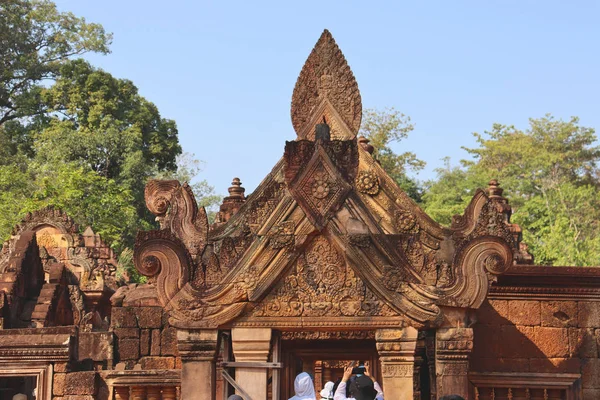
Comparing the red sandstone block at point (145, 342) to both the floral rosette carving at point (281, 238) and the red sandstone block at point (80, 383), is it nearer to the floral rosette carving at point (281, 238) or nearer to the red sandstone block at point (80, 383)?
the red sandstone block at point (80, 383)

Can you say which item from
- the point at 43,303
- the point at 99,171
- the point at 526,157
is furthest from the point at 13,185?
the point at 526,157

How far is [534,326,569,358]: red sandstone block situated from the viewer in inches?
529

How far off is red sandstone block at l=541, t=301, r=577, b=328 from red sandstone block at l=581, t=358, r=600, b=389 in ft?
1.59

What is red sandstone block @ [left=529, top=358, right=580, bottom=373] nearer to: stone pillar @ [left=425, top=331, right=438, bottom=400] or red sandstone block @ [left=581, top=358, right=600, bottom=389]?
red sandstone block @ [left=581, top=358, right=600, bottom=389]

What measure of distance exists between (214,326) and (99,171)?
30.2 m

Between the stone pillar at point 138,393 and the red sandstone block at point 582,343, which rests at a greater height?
the red sandstone block at point 582,343

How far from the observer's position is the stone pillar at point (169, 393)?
12.6 m

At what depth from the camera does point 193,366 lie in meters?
11.3

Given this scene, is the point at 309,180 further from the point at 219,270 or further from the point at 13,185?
the point at 13,185

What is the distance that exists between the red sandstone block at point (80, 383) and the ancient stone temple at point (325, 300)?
0.08 feet

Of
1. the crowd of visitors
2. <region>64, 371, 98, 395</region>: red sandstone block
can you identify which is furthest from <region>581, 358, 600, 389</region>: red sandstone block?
<region>64, 371, 98, 395</region>: red sandstone block

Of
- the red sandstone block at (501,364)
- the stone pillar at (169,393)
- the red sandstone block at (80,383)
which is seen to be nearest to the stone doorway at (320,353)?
the red sandstone block at (501,364)

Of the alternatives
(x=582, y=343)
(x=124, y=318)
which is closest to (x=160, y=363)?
(x=124, y=318)

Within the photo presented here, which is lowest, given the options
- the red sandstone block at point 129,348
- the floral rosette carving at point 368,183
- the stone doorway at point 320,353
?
the red sandstone block at point 129,348
